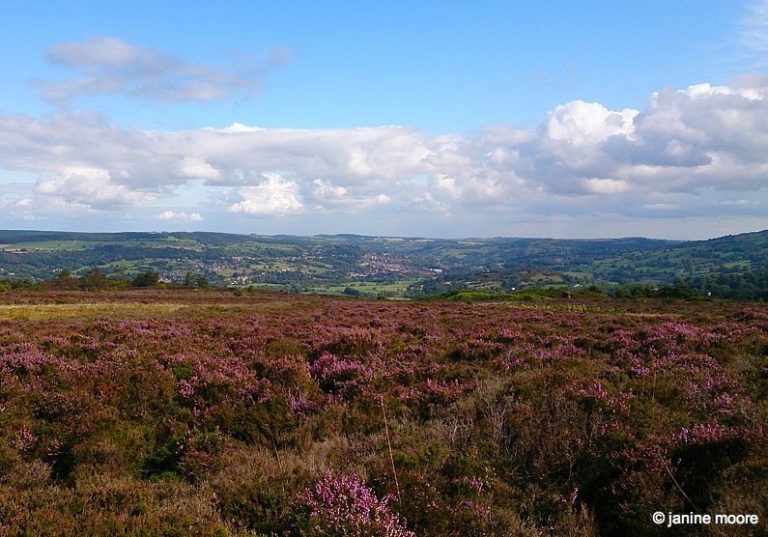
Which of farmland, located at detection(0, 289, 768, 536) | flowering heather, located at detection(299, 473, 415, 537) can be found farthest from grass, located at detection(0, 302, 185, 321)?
flowering heather, located at detection(299, 473, 415, 537)

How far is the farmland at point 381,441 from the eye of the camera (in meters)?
4.77

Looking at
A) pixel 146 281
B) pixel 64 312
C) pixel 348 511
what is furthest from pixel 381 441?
pixel 146 281

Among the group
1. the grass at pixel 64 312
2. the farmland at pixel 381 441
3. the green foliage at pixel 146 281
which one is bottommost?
the green foliage at pixel 146 281

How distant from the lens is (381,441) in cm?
669

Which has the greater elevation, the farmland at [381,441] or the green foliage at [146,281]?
the farmland at [381,441]

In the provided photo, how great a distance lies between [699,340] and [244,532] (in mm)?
12075

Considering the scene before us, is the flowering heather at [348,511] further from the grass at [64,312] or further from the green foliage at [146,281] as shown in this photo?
the green foliage at [146,281]

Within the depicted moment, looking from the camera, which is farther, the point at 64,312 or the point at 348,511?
the point at 64,312

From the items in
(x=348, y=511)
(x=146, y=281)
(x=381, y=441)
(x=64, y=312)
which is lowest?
(x=146, y=281)

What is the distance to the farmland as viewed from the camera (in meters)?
4.77

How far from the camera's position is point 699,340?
12.1 meters

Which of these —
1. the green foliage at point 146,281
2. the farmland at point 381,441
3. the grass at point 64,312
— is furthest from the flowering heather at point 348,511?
the green foliage at point 146,281

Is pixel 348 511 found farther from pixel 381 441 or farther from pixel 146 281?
pixel 146 281

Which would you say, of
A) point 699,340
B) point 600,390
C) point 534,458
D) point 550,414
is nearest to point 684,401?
point 600,390
